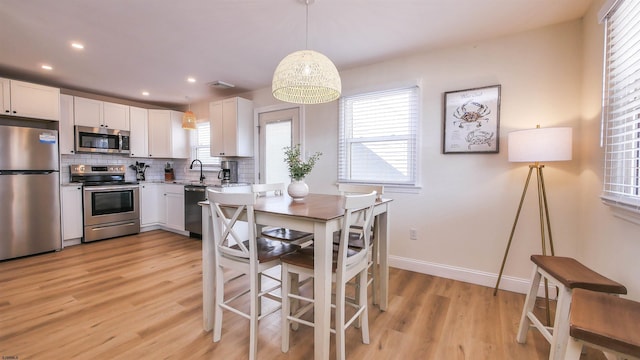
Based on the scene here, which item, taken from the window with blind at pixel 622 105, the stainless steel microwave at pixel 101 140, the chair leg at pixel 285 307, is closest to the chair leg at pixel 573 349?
the window with blind at pixel 622 105

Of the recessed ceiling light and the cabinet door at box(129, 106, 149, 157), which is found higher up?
the recessed ceiling light

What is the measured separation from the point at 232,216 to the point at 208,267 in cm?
44

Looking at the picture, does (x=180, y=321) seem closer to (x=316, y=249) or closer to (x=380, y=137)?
(x=316, y=249)

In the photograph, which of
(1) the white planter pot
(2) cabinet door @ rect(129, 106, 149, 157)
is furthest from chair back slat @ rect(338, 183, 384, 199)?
(2) cabinet door @ rect(129, 106, 149, 157)

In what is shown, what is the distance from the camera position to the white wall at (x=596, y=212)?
5.00 feet

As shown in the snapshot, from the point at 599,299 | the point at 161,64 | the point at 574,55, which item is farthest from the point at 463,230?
the point at 161,64

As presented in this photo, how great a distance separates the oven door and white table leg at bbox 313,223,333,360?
4.23 metres

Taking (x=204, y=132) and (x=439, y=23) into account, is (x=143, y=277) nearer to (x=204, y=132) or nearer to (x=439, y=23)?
(x=204, y=132)

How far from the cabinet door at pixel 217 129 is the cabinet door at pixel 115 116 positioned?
149 centimetres

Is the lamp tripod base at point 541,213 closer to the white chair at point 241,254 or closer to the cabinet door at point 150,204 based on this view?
the white chair at point 241,254

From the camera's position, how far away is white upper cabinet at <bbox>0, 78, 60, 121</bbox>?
3.32 metres

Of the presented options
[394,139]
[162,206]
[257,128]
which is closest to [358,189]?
[394,139]

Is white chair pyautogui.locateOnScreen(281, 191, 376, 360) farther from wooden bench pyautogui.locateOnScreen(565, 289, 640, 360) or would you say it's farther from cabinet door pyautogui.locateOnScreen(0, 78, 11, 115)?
cabinet door pyautogui.locateOnScreen(0, 78, 11, 115)

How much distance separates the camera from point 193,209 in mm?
4250
